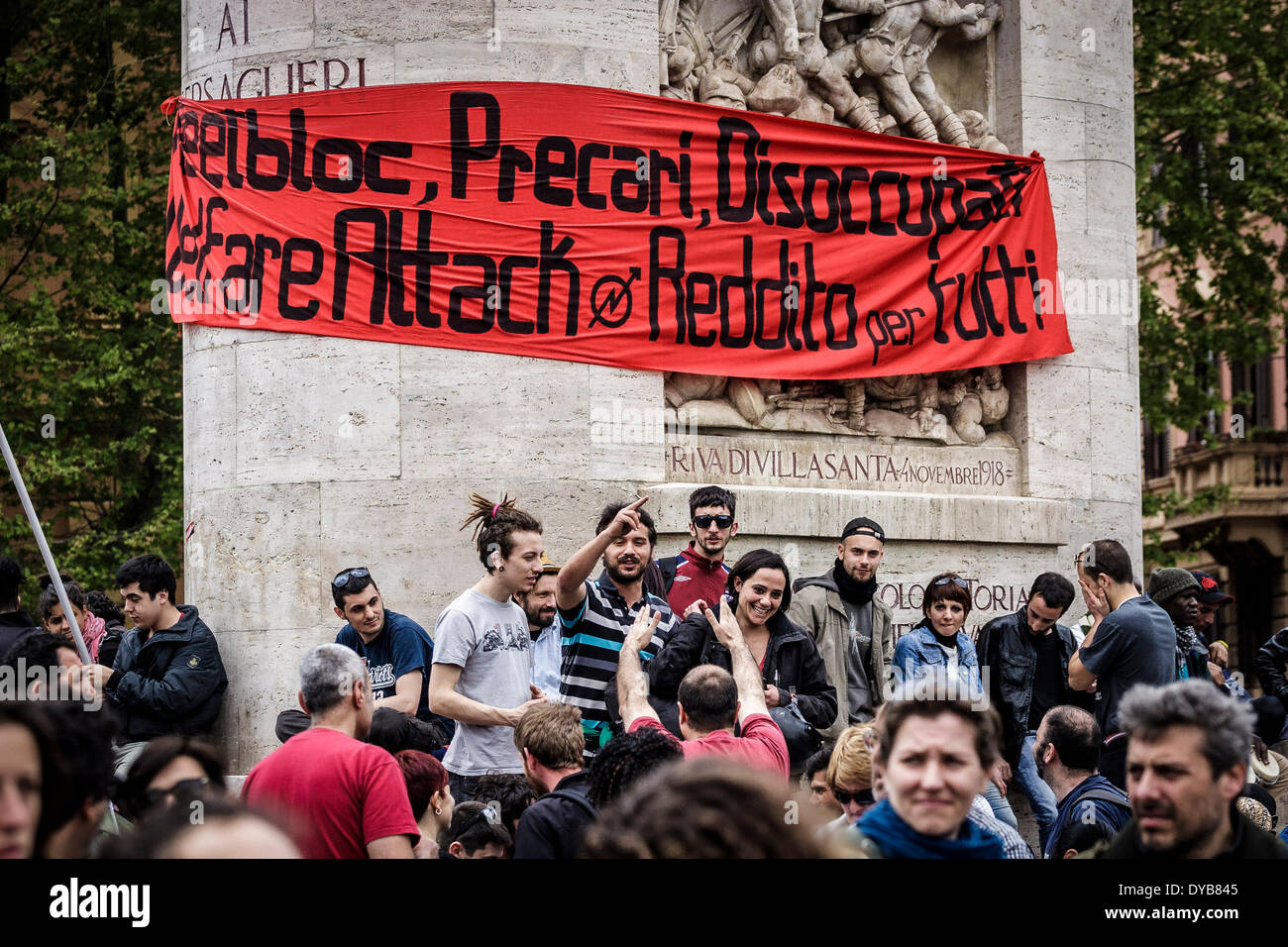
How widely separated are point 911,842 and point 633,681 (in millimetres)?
2563

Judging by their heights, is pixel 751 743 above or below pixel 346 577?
below

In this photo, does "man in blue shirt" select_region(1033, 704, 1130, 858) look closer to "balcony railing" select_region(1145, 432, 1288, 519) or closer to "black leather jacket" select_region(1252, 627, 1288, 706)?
"black leather jacket" select_region(1252, 627, 1288, 706)

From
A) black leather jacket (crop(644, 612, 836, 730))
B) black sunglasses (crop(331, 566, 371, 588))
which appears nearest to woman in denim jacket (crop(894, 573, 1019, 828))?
black leather jacket (crop(644, 612, 836, 730))

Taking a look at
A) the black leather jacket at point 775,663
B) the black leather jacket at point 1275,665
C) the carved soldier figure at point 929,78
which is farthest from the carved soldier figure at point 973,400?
the black leather jacket at point 775,663

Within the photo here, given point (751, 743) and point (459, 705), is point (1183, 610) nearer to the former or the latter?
point (459, 705)

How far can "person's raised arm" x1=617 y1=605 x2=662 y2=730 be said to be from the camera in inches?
259

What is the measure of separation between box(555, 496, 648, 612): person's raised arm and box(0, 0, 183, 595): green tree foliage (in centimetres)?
1113

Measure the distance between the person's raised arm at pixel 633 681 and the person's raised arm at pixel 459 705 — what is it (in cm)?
104

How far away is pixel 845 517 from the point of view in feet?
37.9

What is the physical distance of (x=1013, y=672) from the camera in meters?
9.98

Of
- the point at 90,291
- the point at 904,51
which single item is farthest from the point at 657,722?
the point at 90,291

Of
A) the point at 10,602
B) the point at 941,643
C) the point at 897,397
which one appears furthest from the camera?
the point at 897,397

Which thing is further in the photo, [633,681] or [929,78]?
[929,78]

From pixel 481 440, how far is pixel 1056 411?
4447 mm
